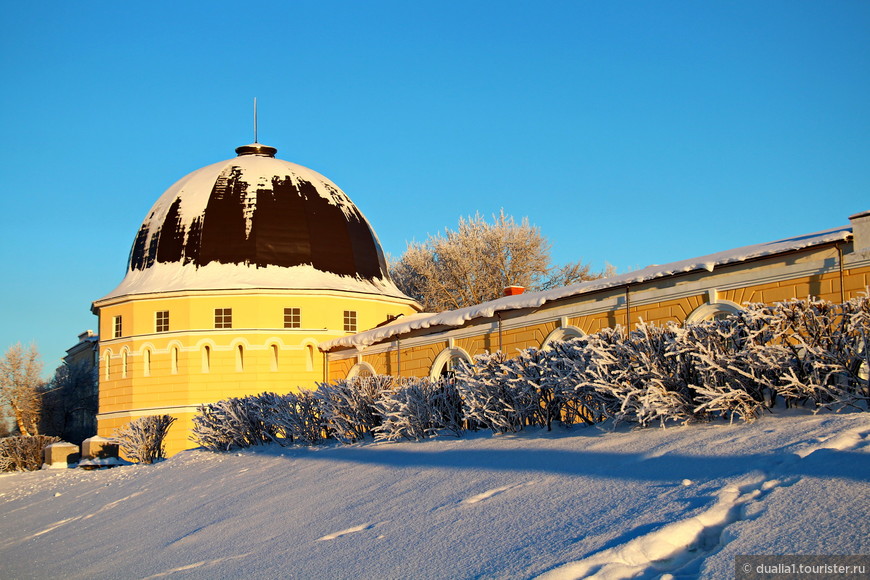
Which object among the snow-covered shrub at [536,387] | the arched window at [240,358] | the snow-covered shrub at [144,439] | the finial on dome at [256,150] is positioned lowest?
the snow-covered shrub at [144,439]

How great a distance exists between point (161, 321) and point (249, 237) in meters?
4.67

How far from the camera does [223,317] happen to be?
3159cm

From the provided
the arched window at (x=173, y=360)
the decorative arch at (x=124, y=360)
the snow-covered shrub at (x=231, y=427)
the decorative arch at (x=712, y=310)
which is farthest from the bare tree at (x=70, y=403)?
the decorative arch at (x=712, y=310)

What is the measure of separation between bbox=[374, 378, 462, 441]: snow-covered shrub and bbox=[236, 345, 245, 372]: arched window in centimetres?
2046

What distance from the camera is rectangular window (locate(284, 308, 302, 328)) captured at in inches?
1254

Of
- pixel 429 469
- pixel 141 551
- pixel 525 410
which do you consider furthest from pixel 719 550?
pixel 141 551

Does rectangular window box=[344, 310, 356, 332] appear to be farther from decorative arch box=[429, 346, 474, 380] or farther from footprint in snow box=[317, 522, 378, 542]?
footprint in snow box=[317, 522, 378, 542]

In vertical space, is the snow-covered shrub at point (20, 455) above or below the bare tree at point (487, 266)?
below

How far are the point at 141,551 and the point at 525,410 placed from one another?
438cm

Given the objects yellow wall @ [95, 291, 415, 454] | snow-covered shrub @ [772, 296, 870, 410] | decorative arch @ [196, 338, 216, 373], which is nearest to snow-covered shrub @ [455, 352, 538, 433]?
snow-covered shrub @ [772, 296, 870, 410]

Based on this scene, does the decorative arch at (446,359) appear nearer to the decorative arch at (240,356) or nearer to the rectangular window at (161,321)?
the decorative arch at (240,356)

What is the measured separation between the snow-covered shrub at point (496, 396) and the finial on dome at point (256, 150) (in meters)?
29.6

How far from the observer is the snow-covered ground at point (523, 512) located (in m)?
4.67

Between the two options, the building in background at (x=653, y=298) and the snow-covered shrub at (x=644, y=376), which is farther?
the building in background at (x=653, y=298)
